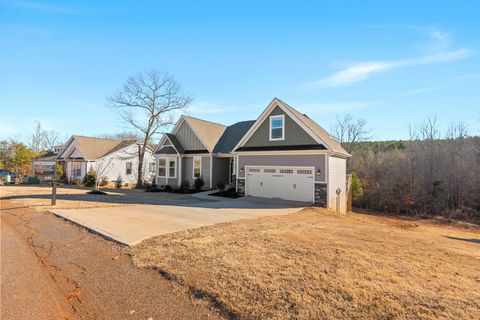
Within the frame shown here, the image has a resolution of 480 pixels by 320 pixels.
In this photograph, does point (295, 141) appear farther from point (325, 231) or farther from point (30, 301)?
point (30, 301)

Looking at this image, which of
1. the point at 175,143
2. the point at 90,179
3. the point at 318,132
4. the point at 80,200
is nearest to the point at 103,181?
the point at 90,179

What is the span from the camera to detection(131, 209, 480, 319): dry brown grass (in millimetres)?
3279

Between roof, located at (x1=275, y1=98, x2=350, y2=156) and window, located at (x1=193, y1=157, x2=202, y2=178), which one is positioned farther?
window, located at (x1=193, y1=157, x2=202, y2=178)

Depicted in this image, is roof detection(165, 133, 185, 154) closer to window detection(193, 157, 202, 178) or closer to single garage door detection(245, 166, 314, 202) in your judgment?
window detection(193, 157, 202, 178)

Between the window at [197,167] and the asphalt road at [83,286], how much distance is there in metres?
15.2

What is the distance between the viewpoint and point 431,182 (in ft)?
71.7

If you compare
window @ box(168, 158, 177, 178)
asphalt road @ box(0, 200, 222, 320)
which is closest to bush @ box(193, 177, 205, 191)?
window @ box(168, 158, 177, 178)

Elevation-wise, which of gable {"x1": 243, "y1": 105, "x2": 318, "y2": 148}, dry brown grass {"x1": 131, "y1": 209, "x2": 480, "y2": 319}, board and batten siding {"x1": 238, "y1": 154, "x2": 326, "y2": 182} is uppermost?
gable {"x1": 243, "y1": 105, "x2": 318, "y2": 148}

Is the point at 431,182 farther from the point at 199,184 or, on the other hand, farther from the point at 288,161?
the point at 199,184

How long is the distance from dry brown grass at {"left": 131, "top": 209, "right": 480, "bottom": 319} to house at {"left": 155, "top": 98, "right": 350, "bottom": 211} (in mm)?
7740

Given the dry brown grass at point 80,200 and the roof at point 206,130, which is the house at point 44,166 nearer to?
the dry brown grass at point 80,200

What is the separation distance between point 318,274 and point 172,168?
66.8 ft

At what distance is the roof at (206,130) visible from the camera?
21.9m

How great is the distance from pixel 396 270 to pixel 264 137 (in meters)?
12.9
